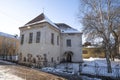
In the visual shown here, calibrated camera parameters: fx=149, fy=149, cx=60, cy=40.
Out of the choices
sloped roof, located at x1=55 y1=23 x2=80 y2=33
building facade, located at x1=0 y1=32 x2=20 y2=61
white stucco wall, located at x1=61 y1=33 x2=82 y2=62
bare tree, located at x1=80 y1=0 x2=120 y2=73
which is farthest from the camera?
building facade, located at x1=0 y1=32 x2=20 y2=61

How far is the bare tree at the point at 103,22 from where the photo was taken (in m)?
18.7

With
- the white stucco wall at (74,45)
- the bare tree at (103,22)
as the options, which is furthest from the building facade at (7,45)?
the bare tree at (103,22)

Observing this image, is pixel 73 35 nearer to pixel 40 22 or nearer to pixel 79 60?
pixel 79 60

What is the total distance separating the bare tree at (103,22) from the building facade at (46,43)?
619cm

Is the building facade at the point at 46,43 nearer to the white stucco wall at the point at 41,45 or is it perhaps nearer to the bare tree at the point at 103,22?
the white stucco wall at the point at 41,45

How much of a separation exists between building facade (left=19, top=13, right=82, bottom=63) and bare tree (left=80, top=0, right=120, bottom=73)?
20.3ft

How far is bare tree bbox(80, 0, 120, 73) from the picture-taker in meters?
18.7

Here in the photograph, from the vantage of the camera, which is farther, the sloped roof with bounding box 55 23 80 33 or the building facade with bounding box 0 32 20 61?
the building facade with bounding box 0 32 20 61

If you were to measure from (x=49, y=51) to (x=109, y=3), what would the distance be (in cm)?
1111

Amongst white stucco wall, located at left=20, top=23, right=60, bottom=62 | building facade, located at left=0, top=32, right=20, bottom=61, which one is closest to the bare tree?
white stucco wall, located at left=20, top=23, right=60, bottom=62

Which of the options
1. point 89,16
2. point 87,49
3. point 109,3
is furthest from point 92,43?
point 87,49

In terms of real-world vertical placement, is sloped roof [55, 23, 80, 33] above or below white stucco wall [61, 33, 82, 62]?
above

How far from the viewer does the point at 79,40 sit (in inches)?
1210

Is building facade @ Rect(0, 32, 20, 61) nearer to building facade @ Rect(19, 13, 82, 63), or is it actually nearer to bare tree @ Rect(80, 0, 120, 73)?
building facade @ Rect(19, 13, 82, 63)
